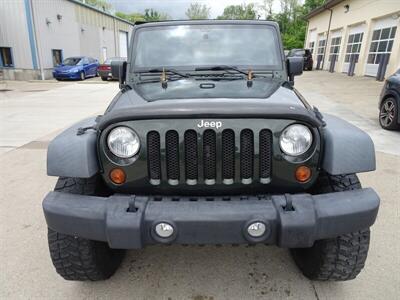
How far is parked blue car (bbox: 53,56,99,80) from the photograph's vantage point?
1844 cm

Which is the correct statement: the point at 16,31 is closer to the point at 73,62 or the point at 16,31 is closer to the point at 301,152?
the point at 73,62

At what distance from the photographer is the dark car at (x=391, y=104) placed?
6.09 metres

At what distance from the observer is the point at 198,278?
2396mm

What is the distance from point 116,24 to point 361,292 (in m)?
32.7

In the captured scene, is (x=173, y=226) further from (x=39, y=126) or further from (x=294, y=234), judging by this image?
(x=39, y=126)

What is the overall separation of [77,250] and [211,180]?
0.99m

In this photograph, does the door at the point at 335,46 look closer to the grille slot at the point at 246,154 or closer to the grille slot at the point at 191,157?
the grille slot at the point at 246,154

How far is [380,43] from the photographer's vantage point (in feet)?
51.1

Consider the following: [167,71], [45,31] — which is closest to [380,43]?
[167,71]

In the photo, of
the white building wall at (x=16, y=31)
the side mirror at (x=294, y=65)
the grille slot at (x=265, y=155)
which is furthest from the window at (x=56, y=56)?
the grille slot at (x=265, y=155)

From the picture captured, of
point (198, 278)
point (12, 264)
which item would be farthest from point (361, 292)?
point (12, 264)

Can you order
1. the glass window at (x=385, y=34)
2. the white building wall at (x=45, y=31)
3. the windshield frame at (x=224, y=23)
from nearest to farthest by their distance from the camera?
the windshield frame at (x=224, y=23), the glass window at (x=385, y=34), the white building wall at (x=45, y=31)

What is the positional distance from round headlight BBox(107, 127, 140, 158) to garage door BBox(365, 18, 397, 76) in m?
15.7

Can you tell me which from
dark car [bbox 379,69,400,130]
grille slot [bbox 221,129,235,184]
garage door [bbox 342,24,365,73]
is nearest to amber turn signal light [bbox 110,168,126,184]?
grille slot [bbox 221,129,235,184]
